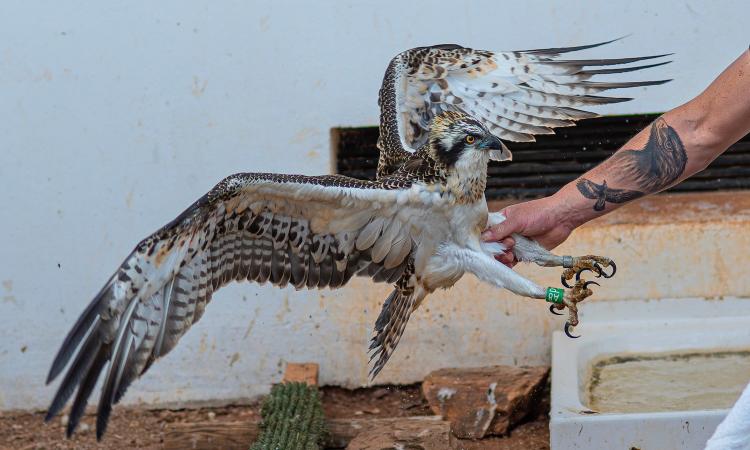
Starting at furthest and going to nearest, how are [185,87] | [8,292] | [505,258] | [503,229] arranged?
[8,292], [185,87], [505,258], [503,229]

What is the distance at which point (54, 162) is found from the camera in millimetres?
6590

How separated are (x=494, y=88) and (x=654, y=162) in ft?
4.54

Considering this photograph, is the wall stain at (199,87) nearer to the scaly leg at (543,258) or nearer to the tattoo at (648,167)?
the scaly leg at (543,258)

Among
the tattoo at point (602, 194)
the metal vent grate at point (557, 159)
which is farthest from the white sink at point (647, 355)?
the tattoo at point (602, 194)

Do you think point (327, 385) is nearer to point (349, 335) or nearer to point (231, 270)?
point (349, 335)

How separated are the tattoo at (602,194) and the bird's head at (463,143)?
1.22ft

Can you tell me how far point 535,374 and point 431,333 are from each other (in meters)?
0.69

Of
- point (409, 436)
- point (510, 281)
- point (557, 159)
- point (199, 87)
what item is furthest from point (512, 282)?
point (199, 87)

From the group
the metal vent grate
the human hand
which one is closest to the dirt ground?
the metal vent grate

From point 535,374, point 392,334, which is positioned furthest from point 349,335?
point 392,334

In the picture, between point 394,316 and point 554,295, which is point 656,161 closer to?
point 554,295

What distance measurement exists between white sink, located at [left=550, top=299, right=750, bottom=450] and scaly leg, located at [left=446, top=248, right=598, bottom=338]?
59 centimetres

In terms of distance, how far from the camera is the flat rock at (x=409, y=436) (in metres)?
5.71

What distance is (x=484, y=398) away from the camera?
20.8 ft
